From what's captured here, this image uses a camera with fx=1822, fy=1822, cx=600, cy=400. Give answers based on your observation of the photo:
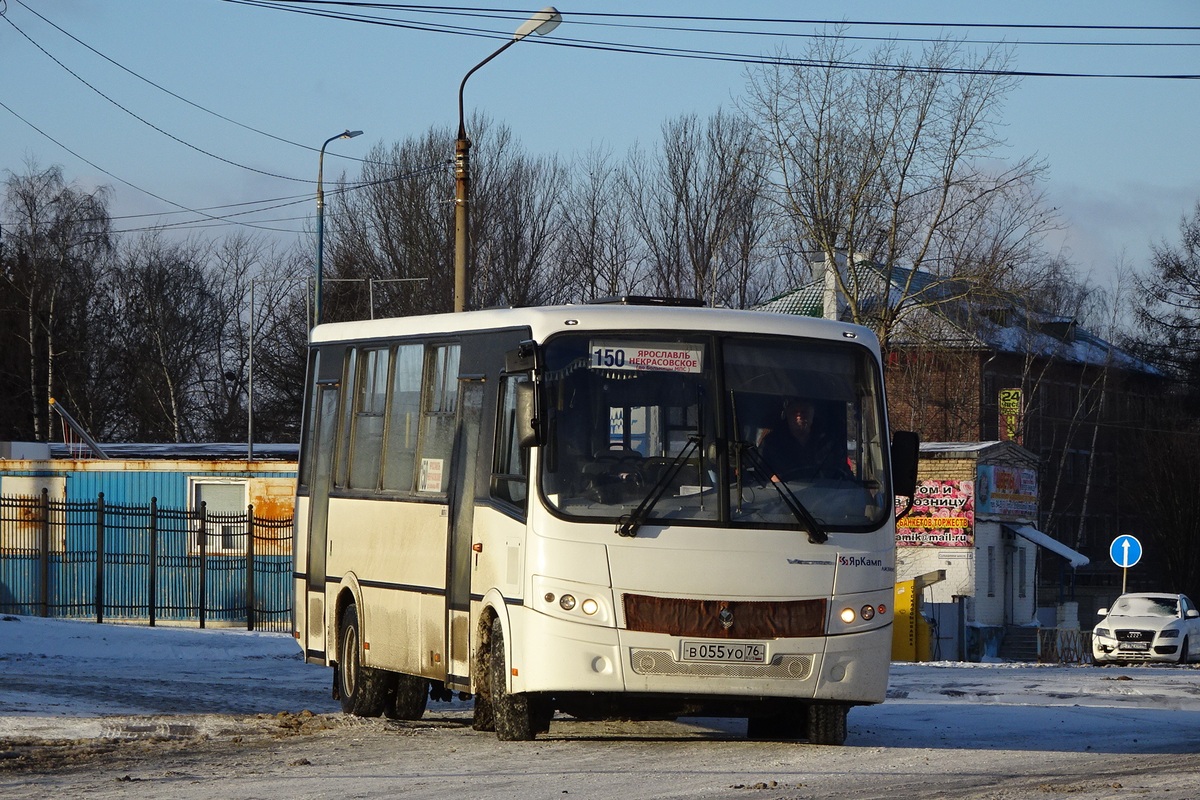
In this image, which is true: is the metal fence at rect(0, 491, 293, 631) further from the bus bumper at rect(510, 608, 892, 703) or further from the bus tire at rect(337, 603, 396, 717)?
the bus bumper at rect(510, 608, 892, 703)

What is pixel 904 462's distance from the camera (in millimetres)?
11883

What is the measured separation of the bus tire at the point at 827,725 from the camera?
11.8 meters

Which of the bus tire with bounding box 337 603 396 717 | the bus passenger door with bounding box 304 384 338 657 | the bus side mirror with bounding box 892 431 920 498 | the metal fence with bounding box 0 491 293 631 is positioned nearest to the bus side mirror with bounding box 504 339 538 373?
the bus side mirror with bounding box 892 431 920 498

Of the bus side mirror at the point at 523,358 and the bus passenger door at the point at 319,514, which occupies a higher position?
the bus side mirror at the point at 523,358

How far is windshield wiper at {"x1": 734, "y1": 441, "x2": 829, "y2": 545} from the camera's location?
37.0ft

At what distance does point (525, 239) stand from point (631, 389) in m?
53.6

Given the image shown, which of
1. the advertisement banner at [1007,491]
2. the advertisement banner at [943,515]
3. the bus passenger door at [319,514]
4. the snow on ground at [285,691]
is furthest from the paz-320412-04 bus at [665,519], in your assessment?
the advertisement banner at [1007,491]

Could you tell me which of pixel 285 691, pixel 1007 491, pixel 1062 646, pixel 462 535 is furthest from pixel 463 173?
pixel 1007 491

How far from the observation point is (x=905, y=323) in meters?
46.0

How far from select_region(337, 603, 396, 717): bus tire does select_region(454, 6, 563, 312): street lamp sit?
8.55 metres

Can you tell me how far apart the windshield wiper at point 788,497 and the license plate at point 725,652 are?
769 millimetres

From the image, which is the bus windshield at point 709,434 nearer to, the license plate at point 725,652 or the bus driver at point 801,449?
the bus driver at point 801,449

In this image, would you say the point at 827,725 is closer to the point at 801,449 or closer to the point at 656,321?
the point at 801,449

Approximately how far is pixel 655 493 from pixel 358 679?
4108 mm
